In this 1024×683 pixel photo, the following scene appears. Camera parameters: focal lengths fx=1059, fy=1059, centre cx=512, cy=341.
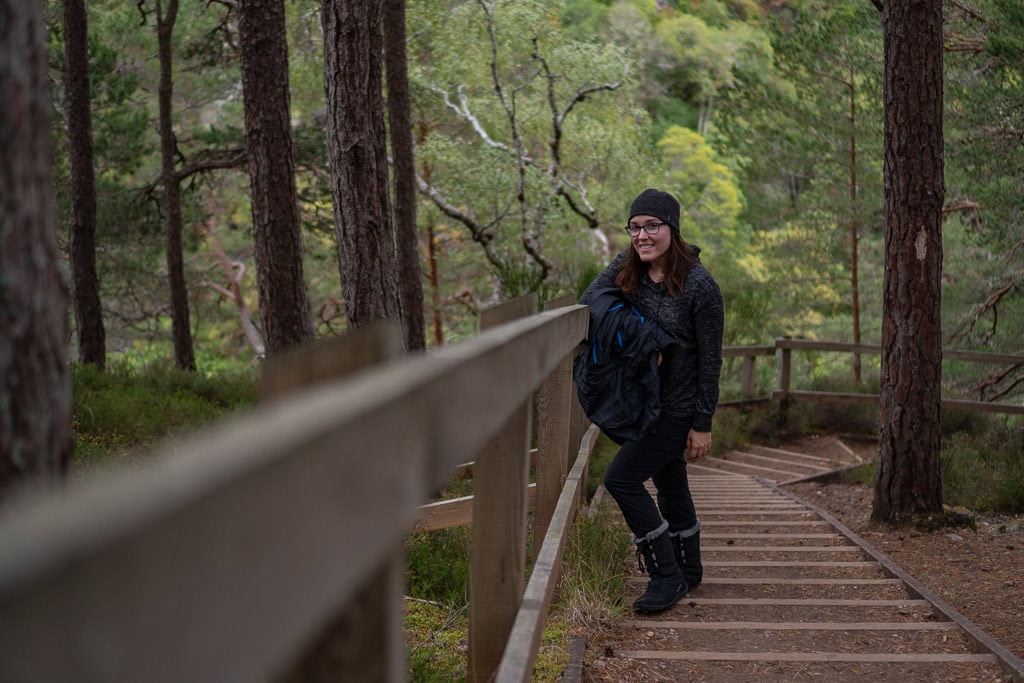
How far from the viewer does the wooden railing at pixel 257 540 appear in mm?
568

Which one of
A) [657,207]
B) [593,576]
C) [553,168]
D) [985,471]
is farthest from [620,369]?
[553,168]

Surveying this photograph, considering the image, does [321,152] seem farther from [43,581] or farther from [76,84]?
[43,581]

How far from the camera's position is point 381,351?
121cm

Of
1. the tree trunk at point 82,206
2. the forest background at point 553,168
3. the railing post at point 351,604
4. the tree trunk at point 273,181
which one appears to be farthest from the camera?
the tree trunk at point 82,206

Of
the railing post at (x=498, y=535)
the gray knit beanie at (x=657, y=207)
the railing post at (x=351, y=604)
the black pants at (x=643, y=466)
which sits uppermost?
the gray knit beanie at (x=657, y=207)

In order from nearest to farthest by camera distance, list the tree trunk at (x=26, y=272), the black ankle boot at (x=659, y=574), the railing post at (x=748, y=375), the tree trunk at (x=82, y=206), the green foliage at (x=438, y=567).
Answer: the tree trunk at (x=26, y=272)
the black ankle boot at (x=659, y=574)
the green foliage at (x=438, y=567)
the tree trunk at (x=82, y=206)
the railing post at (x=748, y=375)

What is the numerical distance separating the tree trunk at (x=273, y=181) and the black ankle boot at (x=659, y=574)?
542 centimetres

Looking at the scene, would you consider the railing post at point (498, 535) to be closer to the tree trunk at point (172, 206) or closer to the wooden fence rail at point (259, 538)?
the wooden fence rail at point (259, 538)

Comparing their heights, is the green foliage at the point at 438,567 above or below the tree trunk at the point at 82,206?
below

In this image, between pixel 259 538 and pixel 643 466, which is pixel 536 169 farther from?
pixel 259 538

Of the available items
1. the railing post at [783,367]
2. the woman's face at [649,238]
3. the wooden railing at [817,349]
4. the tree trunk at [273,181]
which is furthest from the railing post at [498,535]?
the railing post at [783,367]

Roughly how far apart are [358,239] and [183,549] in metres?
8.14

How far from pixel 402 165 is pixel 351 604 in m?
14.2

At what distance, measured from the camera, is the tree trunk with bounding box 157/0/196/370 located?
58.3ft
